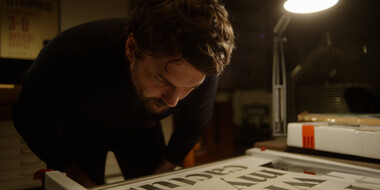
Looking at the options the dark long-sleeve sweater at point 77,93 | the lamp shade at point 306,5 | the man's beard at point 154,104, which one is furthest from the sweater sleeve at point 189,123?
the lamp shade at point 306,5

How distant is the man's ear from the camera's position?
0.74m

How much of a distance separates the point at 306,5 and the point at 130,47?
62cm

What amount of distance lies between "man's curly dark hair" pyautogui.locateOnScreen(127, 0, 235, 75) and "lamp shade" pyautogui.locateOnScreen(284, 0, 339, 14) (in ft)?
1.23

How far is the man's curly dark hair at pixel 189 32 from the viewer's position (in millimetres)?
599

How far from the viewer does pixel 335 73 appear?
1455mm

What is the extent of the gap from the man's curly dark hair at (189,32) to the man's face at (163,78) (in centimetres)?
2

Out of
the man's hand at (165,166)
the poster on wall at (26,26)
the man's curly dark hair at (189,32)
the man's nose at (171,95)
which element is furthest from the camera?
the poster on wall at (26,26)

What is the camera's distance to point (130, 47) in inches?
29.8

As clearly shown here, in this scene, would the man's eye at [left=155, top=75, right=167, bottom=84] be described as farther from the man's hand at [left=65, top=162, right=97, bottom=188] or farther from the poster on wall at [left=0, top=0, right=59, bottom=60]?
the poster on wall at [left=0, top=0, right=59, bottom=60]

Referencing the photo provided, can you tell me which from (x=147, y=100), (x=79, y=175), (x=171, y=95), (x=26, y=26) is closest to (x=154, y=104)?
(x=147, y=100)

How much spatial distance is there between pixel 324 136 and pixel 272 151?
184 millimetres

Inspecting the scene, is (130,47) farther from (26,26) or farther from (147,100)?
(26,26)

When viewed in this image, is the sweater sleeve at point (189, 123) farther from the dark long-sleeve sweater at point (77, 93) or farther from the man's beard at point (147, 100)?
the man's beard at point (147, 100)

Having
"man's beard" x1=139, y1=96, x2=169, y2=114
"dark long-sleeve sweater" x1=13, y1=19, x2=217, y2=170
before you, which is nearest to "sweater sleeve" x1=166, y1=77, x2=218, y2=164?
"dark long-sleeve sweater" x1=13, y1=19, x2=217, y2=170
